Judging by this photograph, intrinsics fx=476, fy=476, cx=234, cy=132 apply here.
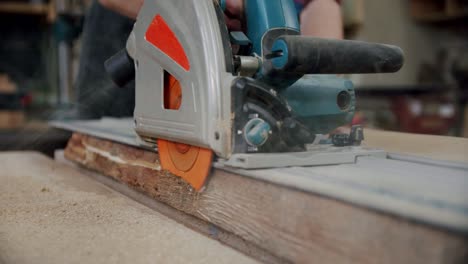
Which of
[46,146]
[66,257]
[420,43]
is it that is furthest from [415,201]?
[420,43]

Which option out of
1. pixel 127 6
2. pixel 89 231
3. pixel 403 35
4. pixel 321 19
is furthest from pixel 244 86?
pixel 403 35

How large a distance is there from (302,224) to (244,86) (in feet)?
0.97

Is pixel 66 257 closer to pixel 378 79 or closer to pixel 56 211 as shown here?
pixel 56 211

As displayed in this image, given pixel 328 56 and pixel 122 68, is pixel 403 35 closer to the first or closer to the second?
pixel 122 68

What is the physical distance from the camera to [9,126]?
350 cm

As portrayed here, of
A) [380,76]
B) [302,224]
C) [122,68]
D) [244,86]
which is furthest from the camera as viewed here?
[380,76]

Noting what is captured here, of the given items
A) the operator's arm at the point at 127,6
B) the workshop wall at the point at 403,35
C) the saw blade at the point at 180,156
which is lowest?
the saw blade at the point at 180,156

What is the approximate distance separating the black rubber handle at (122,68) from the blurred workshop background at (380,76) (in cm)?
178

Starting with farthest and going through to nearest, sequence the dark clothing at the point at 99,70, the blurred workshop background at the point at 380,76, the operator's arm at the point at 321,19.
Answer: the blurred workshop background at the point at 380,76 < the operator's arm at the point at 321,19 < the dark clothing at the point at 99,70

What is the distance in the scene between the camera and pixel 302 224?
2.62ft

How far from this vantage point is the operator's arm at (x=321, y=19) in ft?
6.37

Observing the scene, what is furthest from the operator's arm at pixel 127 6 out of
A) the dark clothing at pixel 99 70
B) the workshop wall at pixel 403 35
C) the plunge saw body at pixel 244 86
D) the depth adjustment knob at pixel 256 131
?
the workshop wall at pixel 403 35

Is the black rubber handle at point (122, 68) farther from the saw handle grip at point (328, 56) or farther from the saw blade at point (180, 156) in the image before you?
the saw handle grip at point (328, 56)

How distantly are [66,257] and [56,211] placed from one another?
12.9 inches
